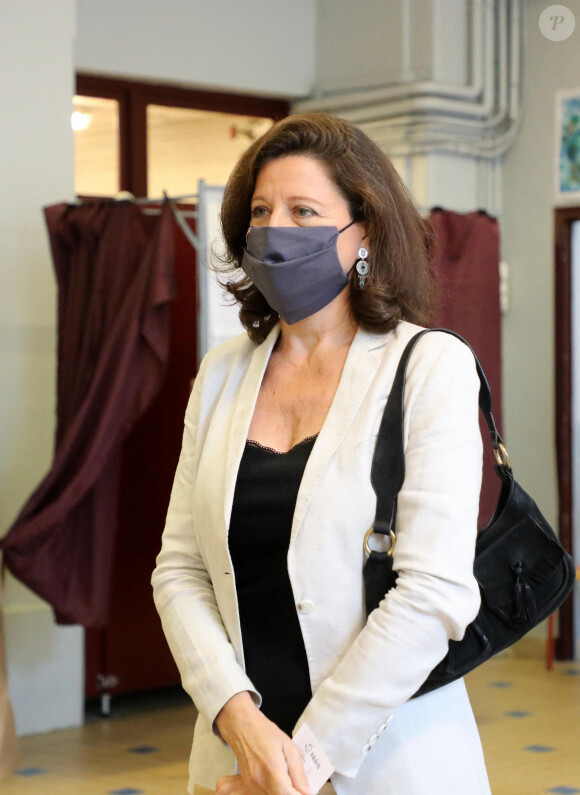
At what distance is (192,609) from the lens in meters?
1.54

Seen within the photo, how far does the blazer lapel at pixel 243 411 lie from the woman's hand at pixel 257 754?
→ 0.78ft

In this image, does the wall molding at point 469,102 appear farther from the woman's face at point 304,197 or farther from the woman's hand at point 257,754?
the woman's hand at point 257,754

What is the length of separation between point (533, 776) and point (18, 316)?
2.42 metres

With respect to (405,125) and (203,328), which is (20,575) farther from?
(405,125)

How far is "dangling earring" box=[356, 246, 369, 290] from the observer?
1.61 metres

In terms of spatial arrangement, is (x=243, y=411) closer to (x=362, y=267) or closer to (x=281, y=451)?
(x=281, y=451)

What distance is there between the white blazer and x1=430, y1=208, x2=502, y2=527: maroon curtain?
267cm

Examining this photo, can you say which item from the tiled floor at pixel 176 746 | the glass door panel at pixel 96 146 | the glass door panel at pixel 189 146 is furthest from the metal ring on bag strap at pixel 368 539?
the glass door panel at pixel 189 146

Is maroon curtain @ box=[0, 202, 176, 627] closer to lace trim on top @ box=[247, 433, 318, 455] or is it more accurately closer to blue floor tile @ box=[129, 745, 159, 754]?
blue floor tile @ box=[129, 745, 159, 754]

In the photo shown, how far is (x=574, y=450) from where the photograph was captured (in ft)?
18.2

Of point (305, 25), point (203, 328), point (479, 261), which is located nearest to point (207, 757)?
point (203, 328)

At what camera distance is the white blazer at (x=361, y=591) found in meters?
1.38

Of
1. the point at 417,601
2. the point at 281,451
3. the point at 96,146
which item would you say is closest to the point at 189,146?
the point at 96,146

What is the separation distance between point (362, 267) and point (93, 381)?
8.01 feet
